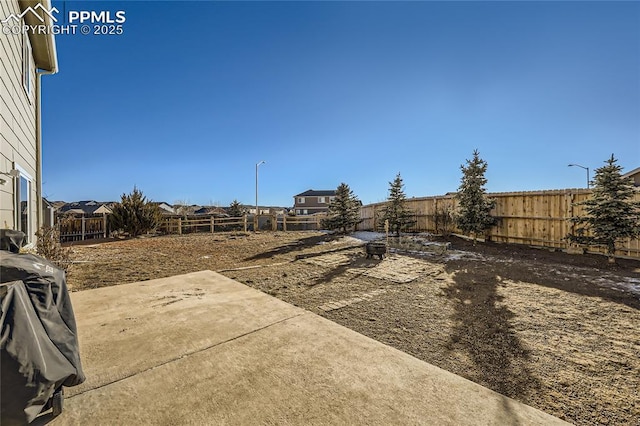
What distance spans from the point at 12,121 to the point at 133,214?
11.2 m

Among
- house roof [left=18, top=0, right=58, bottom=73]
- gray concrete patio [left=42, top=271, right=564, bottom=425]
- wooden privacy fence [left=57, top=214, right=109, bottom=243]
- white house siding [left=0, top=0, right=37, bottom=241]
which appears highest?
house roof [left=18, top=0, right=58, bottom=73]

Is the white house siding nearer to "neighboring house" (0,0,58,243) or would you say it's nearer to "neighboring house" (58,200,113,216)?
"neighboring house" (0,0,58,243)

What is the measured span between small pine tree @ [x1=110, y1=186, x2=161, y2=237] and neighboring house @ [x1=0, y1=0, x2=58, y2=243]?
338 inches

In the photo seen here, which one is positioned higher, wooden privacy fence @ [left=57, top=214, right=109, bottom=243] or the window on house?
the window on house

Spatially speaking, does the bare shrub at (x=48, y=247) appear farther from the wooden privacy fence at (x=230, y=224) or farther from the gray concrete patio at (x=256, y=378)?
the wooden privacy fence at (x=230, y=224)

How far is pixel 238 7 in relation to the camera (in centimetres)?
725

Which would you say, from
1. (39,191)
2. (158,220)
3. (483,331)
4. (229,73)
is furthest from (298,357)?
(158,220)

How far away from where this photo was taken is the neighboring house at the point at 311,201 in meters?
48.6

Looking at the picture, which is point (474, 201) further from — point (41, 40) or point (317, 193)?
point (317, 193)

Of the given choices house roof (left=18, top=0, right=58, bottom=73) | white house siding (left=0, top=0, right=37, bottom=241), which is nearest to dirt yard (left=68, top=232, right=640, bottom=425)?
white house siding (left=0, top=0, right=37, bottom=241)

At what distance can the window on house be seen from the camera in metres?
4.58

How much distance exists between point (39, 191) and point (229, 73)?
676 centimetres

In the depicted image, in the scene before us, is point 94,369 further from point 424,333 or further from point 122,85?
point 122,85

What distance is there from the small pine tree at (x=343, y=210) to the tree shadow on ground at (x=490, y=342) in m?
10.3
